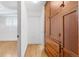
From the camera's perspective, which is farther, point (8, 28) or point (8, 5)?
point (8, 28)

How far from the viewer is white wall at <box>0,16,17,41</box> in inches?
353

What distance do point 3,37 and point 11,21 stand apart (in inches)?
52.8

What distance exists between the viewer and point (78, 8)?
166cm

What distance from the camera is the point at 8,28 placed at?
9047 millimetres

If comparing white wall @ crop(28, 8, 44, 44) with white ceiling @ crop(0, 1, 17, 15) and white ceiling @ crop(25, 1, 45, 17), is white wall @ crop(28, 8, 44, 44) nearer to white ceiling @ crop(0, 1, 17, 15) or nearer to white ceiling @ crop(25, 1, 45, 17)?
white ceiling @ crop(25, 1, 45, 17)

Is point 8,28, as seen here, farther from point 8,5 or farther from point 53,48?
point 53,48

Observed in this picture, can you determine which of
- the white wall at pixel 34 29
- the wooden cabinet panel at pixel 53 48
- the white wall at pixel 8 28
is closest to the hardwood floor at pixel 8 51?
the wooden cabinet panel at pixel 53 48

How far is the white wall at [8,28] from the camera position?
353 inches

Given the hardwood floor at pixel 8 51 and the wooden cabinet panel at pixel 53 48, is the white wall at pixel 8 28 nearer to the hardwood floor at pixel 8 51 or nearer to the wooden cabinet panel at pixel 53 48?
the hardwood floor at pixel 8 51

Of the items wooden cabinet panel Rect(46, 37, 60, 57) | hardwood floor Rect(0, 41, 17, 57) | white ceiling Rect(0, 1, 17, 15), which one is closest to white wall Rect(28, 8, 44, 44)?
white ceiling Rect(0, 1, 17, 15)

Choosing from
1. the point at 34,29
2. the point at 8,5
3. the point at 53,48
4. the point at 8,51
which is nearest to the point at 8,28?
the point at 34,29

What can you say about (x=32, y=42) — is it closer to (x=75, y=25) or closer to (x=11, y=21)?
(x=11, y=21)

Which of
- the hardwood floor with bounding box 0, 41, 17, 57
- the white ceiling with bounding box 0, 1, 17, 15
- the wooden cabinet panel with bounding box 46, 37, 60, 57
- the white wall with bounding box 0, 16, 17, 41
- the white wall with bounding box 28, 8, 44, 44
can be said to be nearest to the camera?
the wooden cabinet panel with bounding box 46, 37, 60, 57

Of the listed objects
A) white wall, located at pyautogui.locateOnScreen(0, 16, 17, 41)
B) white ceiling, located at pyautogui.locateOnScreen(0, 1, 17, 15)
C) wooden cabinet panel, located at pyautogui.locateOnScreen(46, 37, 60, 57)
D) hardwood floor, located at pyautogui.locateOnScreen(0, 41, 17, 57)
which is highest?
white ceiling, located at pyautogui.locateOnScreen(0, 1, 17, 15)
